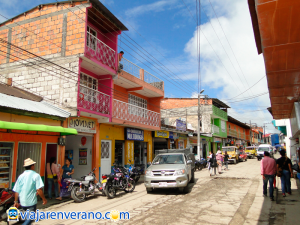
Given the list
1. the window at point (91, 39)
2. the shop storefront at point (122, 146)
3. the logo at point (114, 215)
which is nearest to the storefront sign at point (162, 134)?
the shop storefront at point (122, 146)

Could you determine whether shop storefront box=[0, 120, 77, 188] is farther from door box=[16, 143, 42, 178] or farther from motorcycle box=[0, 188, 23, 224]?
motorcycle box=[0, 188, 23, 224]

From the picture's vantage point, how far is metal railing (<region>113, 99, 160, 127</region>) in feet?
47.6

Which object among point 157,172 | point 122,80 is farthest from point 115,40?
point 157,172

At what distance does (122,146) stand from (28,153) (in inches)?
306

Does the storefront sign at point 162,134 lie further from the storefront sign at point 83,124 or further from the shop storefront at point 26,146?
the shop storefront at point 26,146

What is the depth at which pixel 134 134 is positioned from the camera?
17422 mm

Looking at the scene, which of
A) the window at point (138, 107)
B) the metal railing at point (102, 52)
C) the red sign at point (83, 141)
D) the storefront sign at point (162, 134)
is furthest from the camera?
the storefront sign at point (162, 134)

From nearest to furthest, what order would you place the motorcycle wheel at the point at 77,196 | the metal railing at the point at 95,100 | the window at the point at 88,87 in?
the motorcycle wheel at the point at 77,196
the metal railing at the point at 95,100
the window at the point at 88,87

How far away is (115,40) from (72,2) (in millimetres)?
3319

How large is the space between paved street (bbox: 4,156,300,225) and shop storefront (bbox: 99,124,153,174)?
4.82 m

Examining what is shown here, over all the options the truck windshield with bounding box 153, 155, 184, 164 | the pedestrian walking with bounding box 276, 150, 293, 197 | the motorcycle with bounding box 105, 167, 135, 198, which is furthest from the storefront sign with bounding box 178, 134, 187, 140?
the pedestrian walking with bounding box 276, 150, 293, 197

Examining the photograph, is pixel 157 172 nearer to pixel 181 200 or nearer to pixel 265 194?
pixel 181 200

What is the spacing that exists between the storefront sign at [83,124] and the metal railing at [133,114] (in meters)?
1.55

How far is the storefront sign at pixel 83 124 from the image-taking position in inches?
449
